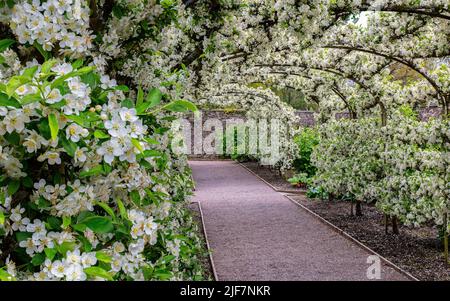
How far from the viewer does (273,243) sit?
27.8 ft

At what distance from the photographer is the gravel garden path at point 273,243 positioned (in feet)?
22.3

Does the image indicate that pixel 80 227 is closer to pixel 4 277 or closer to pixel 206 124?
pixel 4 277

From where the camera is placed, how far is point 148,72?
10.9ft

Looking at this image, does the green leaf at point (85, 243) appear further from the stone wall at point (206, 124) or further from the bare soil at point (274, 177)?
the stone wall at point (206, 124)

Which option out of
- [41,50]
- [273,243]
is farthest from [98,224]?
[273,243]

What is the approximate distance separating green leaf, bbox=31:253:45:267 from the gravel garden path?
513 centimetres

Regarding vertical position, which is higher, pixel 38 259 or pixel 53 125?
pixel 53 125

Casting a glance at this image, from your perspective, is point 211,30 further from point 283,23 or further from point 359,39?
point 359,39

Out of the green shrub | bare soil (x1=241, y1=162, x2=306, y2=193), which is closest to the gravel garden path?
bare soil (x1=241, y1=162, x2=306, y2=193)

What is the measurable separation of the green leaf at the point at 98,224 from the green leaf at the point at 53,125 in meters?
0.31

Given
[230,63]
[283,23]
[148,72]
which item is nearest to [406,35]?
[283,23]

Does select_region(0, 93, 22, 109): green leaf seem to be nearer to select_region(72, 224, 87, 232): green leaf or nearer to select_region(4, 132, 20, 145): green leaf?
select_region(4, 132, 20, 145): green leaf

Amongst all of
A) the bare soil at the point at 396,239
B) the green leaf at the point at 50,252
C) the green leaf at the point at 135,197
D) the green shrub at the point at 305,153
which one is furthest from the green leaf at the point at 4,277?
the green shrub at the point at 305,153

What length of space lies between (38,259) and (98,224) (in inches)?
7.6
